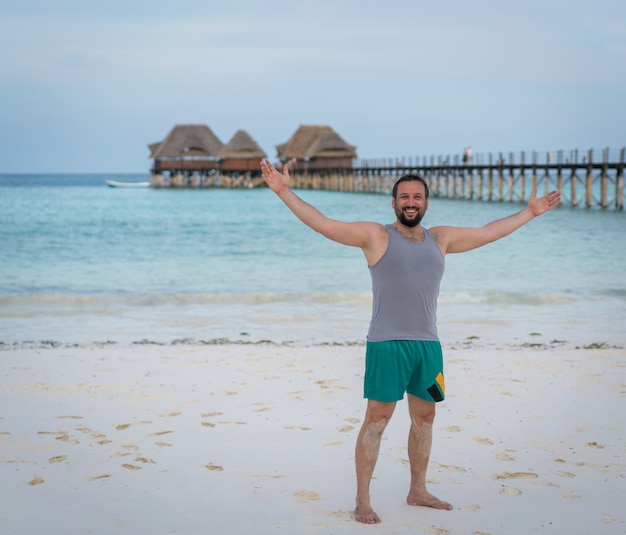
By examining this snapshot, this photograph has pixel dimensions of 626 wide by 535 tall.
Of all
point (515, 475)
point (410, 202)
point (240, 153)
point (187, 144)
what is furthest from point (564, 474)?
point (187, 144)

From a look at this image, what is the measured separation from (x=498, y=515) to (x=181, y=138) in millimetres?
76411

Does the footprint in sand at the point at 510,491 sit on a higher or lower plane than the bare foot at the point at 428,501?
lower

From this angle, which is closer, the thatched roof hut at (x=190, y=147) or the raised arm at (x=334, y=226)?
the raised arm at (x=334, y=226)

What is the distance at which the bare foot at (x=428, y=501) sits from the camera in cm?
360

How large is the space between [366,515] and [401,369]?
63 centimetres

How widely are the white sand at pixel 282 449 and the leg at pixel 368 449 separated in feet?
0.20

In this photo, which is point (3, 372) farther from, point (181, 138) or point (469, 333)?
point (181, 138)

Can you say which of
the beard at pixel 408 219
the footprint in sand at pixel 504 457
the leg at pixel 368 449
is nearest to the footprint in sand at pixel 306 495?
the leg at pixel 368 449

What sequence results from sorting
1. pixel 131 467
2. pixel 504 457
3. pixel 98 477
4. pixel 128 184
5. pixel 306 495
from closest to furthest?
1. pixel 306 495
2. pixel 98 477
3. pixel 131 467
4. pixel 504 457
5. pixel 128 184

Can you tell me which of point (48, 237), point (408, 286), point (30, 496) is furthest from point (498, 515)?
point (48, 237)

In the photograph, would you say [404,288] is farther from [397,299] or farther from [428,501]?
[428,501]

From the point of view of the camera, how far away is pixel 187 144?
7794 cm

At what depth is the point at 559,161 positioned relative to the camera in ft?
121

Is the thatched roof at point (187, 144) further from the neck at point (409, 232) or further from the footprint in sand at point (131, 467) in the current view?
the neck at point (409, 232)
